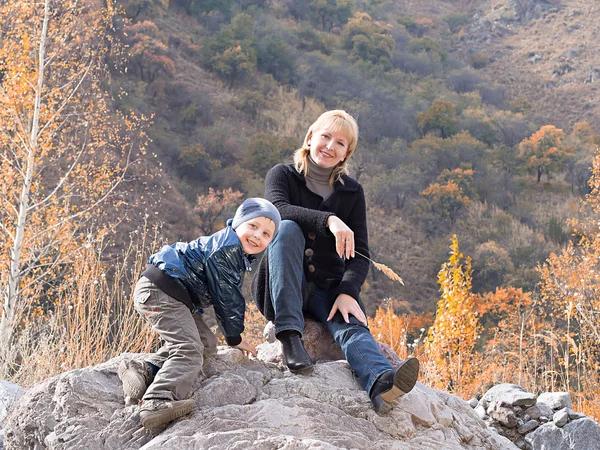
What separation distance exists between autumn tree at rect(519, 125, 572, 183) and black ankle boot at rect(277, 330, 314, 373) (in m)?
28.2

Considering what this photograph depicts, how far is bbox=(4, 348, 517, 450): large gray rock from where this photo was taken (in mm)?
2309

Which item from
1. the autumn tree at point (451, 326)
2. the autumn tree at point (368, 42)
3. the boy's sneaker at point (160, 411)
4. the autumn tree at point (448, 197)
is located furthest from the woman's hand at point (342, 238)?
the autumn tree at point (368, 42)

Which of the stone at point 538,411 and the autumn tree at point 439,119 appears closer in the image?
the stone at point 538,411

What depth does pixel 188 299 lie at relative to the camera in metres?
2.57

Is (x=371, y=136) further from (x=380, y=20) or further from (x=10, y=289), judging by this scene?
(x=10, y=289)

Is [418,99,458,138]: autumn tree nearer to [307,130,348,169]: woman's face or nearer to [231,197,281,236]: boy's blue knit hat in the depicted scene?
[307,130,348,169]: woman's face

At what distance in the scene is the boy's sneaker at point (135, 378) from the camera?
244 cm

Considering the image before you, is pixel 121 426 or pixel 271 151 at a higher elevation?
pixel 271 151

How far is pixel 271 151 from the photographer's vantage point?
81.3 feet

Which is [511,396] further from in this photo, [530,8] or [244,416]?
[530,8]

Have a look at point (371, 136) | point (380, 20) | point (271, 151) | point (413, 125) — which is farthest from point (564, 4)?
point (271, 151)

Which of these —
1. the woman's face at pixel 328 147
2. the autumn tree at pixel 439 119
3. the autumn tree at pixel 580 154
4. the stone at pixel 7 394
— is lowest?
the stone at pixel 7 394

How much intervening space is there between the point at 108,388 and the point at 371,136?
94.3 ft

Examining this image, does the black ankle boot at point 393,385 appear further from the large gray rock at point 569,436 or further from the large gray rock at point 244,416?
the large gray rock at point 569,436
